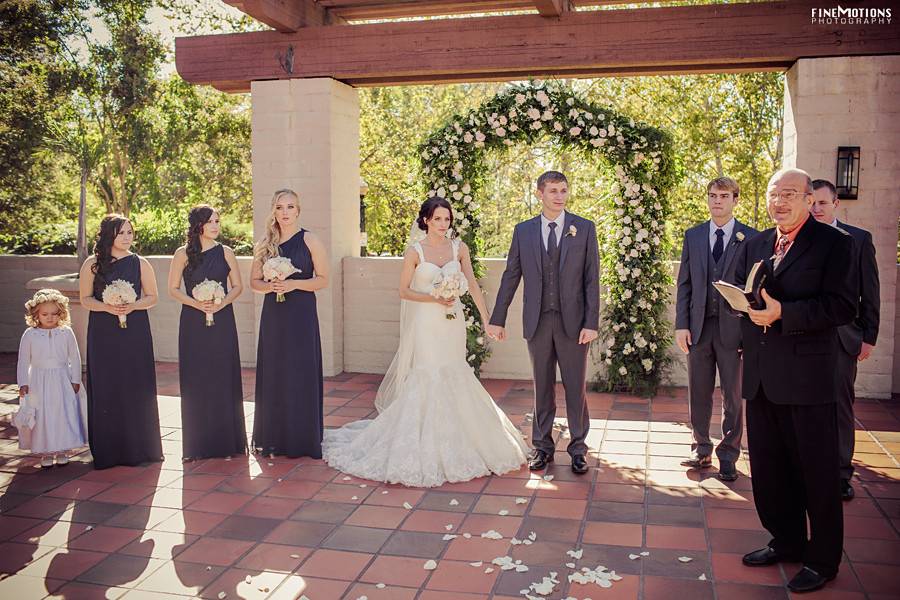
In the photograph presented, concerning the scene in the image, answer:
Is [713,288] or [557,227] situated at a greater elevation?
[557,227]

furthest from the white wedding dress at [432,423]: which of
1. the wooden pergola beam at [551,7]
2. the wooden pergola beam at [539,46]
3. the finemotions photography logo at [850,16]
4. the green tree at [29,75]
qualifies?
the green tree at [29,75]

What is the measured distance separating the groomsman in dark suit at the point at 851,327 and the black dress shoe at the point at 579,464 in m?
1.56

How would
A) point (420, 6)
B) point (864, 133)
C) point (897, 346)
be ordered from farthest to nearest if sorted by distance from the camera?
1. point (420, 6)
2. point (897, 346)
3. point (864, 133)

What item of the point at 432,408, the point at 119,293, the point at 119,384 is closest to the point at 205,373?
the point at 119,384

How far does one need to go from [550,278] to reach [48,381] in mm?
3597

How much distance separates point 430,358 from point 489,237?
49.8 ft

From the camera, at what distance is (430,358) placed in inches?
212

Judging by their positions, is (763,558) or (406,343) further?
(406,343)

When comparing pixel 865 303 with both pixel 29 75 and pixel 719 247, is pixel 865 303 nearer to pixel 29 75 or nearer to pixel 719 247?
pixel 719 247

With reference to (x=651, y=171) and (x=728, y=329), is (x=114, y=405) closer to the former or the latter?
(x=728, y=329)

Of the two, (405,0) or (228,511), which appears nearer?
(228,511)

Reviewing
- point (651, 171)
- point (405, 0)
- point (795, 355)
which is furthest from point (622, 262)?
point (795, 355)

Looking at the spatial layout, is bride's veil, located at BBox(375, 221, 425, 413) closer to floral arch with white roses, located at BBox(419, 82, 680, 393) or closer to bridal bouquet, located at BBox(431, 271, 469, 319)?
bridal bouquet, located at BBox(431, 271, 469, 319)

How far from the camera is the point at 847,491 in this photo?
457 cm
